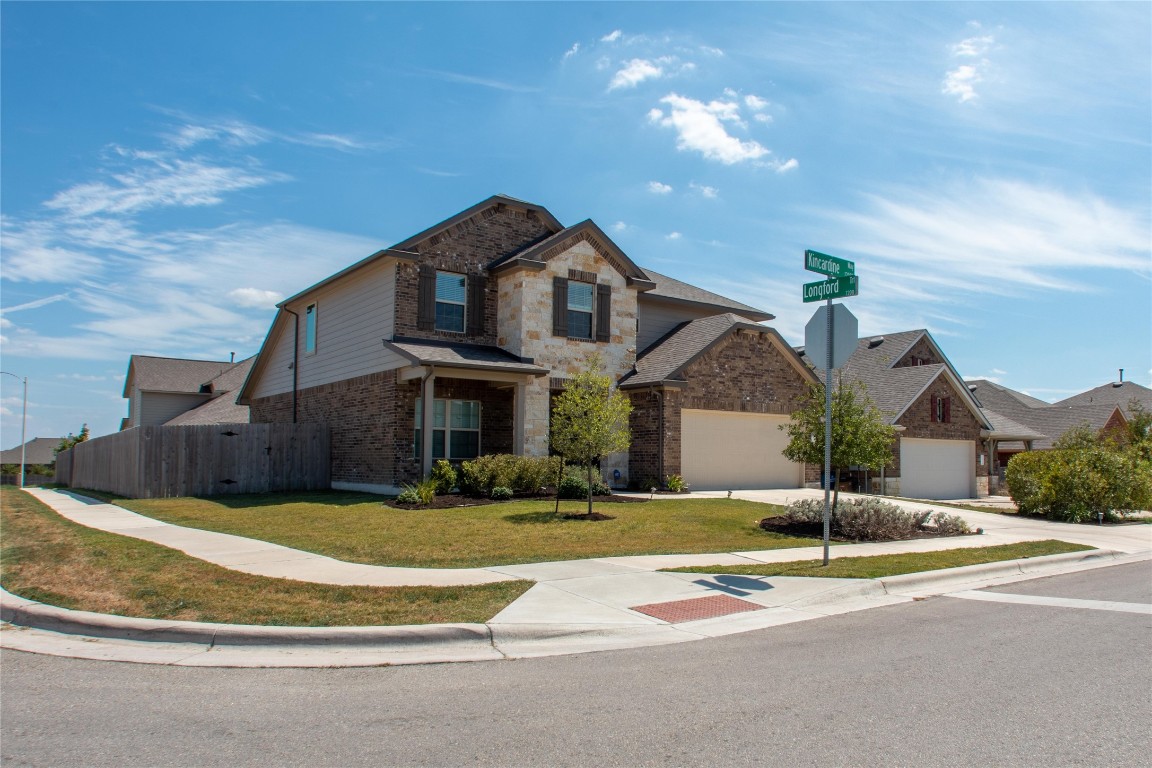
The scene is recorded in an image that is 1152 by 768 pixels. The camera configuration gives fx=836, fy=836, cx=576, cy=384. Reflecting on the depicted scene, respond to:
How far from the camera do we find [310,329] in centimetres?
2544

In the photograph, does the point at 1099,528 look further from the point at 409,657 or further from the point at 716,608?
the point at 409,657

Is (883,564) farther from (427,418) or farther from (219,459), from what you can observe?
(219,459)

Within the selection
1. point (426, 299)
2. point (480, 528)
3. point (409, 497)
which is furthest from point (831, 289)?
point (426, 299)

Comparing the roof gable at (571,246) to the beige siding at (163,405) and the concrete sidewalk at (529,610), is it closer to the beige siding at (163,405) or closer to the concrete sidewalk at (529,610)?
the concrete sidewalk at (529,610)

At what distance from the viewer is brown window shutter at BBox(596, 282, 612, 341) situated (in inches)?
891

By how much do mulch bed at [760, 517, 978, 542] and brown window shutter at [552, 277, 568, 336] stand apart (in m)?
8.41

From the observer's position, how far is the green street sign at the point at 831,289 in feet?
35.1

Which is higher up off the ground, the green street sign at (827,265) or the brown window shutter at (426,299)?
the brown window shutter at (426,299)

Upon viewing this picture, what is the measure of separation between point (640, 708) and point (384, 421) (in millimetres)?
16244

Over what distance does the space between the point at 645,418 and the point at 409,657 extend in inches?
624

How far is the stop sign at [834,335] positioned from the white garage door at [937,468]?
1881 centimetres

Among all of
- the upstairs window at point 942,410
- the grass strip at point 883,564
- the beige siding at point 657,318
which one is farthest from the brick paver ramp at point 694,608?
the upstairs window at point 942,410

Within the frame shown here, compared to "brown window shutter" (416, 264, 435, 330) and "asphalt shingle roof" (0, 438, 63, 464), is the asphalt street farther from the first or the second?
"asphalt shingle roof" (0, 438, 63, 464)

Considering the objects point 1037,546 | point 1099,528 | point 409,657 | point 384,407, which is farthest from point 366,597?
point 1099,528
